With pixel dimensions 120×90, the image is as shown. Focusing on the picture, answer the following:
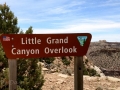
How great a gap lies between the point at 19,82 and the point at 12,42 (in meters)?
3.94

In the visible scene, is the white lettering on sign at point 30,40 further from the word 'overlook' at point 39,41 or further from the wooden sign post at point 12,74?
the wooden sign post at point 12,74

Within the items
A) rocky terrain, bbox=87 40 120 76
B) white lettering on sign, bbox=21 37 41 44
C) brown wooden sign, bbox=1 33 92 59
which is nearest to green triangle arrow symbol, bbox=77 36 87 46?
brown wooden sign, bbox=1 33 92 59

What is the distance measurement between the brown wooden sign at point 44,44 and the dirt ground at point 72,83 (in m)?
5.31

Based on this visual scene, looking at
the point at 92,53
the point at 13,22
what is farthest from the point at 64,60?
the point at 92,53

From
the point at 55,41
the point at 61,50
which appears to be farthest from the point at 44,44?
the point at 61,50

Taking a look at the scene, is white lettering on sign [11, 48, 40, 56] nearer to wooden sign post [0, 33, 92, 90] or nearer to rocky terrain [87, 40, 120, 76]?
wooden sign post [0, 33, 92, 90]

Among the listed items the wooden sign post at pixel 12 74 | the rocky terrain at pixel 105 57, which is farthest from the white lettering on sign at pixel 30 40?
the rocky terrain at pixel 105 57

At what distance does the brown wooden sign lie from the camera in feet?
12.4

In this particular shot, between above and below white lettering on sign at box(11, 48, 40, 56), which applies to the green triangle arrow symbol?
above

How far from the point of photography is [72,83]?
9.71 meters

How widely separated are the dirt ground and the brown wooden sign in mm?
5310

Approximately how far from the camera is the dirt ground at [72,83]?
9164 mm

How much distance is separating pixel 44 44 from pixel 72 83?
20.2ft

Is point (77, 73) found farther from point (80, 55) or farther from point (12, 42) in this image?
point (12, 42)
